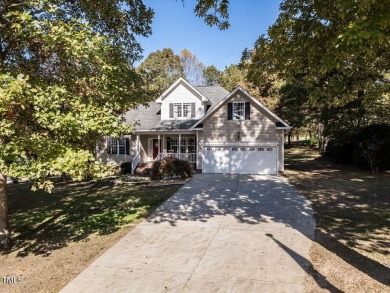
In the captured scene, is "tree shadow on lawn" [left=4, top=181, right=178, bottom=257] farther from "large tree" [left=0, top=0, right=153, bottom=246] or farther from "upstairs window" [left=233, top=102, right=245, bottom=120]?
"upstairs window" [left=233, top=102, right=245, bottom=120]

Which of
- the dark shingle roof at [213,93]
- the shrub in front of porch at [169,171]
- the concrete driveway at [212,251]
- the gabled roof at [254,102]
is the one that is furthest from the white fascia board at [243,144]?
the concrete driveway at [212,251]

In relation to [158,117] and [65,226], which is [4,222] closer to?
[65,226]

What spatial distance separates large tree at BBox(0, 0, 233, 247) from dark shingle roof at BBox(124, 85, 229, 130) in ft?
38.8

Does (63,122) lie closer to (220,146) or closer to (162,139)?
(220,146)

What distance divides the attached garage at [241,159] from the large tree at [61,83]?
38.4ft

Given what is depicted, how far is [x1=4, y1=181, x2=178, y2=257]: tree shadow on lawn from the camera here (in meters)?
9.27

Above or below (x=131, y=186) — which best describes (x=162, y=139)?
above

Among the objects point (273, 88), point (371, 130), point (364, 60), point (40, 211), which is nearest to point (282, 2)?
point (364, 60)

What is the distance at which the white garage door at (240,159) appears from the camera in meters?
20.9

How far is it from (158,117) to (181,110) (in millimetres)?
2284

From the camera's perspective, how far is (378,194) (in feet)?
45.3

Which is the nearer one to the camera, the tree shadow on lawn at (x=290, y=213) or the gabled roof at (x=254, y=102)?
the tree shadow on lawn at (x=290, y=213)

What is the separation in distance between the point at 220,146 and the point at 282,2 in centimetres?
1335

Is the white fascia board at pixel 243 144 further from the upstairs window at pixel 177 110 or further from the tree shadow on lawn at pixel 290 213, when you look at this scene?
the tree shadow on lawn at pixel 290 213
